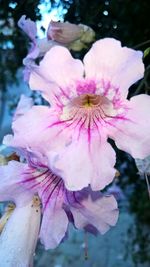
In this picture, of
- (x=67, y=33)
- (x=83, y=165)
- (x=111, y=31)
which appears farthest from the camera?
(x=111, y=31)

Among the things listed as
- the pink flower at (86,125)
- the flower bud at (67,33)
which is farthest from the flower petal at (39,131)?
the flower bud at (67,33)

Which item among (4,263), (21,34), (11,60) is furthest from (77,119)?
(11,60)

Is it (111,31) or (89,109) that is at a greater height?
Answer: (111,31)

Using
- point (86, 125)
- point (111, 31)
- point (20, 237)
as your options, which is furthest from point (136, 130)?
point (111, 31)

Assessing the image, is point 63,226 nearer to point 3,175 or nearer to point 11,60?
point 3,175

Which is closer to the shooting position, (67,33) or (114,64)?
(114,64)

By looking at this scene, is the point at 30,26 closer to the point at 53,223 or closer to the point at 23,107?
the point at 23,107

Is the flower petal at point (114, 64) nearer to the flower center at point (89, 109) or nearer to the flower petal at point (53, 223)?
the flower center at point (89, 109)
